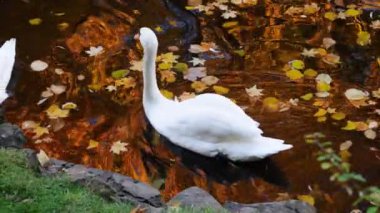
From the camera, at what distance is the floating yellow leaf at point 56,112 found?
5.45 m

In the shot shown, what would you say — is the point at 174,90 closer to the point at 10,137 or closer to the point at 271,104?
the point at 271,104

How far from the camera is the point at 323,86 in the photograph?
18.7 ft

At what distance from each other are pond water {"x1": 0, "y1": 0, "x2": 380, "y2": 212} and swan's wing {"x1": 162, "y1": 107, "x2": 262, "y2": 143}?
19 cm

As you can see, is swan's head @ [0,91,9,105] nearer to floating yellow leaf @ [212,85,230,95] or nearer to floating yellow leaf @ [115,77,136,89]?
floating yellow leaf @ [115,77,136,89]

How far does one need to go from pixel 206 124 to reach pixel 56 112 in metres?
1.34

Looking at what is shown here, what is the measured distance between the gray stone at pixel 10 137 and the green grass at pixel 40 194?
420mm

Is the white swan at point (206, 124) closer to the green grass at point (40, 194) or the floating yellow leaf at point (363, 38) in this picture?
the green grass at point (40, 194)

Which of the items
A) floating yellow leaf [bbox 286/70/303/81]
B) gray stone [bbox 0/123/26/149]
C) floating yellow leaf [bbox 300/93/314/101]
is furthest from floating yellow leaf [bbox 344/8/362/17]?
gray stone [bbox 0/123/26/149]

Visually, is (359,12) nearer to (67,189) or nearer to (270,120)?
(270,120)

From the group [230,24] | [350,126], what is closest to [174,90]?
[230,24]

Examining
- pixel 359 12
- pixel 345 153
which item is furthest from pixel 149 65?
pixel 359 12

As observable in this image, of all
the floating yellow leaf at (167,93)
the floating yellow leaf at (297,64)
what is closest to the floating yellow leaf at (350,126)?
the floating yellow leaf at (297,64)

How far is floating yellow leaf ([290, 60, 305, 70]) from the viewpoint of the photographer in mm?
5973

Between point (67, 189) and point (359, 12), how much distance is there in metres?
4.20
